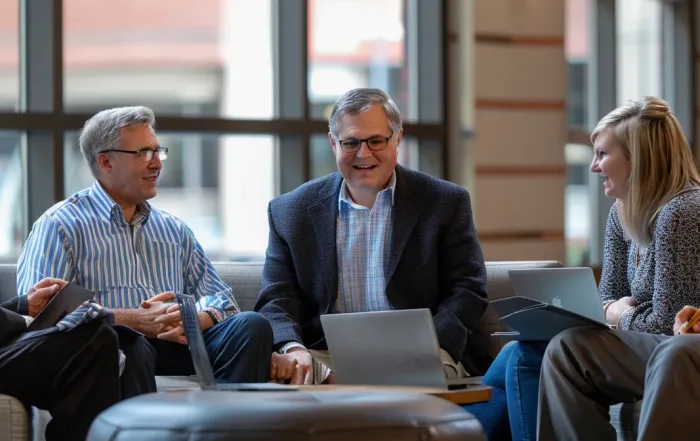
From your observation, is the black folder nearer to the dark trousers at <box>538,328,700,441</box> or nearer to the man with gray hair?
the dark trousers at <box>538,328,700,441</box>

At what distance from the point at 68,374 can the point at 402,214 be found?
3.63 feet

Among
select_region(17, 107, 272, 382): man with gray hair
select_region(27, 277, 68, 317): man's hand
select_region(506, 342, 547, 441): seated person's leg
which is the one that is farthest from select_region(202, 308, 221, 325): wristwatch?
select_region(506, 342, 547, 441): seated person's leg

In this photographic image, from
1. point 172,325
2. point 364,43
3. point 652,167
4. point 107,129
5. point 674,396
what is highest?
point 364,43

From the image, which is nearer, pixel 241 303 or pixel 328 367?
pixel 328 367

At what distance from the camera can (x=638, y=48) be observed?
735 cm

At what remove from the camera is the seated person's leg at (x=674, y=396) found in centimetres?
280

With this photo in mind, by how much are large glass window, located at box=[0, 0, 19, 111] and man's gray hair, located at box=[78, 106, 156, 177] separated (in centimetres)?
134

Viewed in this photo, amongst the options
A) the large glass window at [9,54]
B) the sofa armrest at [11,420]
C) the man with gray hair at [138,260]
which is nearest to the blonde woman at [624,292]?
the man with gray hair at [138,260]

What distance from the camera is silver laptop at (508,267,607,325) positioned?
3.11m

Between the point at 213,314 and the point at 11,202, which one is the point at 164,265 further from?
the point at 11,202

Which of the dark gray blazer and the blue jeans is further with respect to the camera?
the dark gray blazer

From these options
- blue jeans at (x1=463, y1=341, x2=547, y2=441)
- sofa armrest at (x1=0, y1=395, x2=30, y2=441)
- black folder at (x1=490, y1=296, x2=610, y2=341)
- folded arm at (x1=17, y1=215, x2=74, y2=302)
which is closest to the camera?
black folder at (x1=490, y1=296, x2=610, y2=341)

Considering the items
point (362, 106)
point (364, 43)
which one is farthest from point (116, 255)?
point (364, 43)

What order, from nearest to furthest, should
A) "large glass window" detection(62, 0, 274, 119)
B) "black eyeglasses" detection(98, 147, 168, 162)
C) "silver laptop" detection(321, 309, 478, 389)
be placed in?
"silver laptop" detection(321, 309, 478, 389) < "black eyeglasses" detection(98, 147, 168, 162) < "large glass window" detection(62, 0, 274, 119)
